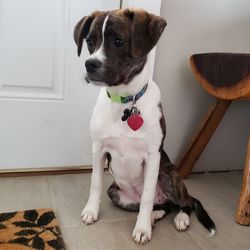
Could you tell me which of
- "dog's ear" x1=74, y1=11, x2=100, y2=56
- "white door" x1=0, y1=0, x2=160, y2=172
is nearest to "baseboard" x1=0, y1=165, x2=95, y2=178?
"white door" x1=0, y1=0, x2=160, y2=172

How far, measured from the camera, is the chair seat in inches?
Answer: 49.3

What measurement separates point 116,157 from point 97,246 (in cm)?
30

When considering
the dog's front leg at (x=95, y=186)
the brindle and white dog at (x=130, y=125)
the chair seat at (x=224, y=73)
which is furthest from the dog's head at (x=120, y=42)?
the chair seat at (x=224, y=73)

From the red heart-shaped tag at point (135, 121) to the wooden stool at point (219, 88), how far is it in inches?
18.2

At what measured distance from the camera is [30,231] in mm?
1046

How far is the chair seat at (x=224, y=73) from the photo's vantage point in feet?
4.11

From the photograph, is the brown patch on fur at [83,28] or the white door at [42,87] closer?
the brown patch on fur at [83,28]

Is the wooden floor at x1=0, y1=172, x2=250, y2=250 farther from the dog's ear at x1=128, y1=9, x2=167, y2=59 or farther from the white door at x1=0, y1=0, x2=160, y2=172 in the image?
the dog's ear at x1=128, y1=9, x2=167, y2=59

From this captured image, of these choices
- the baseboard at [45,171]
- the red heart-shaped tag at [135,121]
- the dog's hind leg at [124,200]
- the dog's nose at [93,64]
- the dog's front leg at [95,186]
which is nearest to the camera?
the dog's nose at [93,64]

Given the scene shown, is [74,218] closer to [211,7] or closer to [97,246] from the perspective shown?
[97,246]

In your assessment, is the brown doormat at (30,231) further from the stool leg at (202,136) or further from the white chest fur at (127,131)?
the stool leg at (202,136)

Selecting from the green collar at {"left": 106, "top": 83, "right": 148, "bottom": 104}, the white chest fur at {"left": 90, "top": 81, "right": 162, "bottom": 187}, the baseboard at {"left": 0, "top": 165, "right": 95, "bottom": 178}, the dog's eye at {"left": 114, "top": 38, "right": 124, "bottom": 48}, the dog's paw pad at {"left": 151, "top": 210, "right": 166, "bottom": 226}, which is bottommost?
the baseboard at {"left": 0, "top": 165, "right": 95, "bottom": 178}

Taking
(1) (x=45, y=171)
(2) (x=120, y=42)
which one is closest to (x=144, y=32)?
(2) (x=120, y=42)

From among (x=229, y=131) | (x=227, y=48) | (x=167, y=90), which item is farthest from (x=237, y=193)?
(x=227, y=48)
